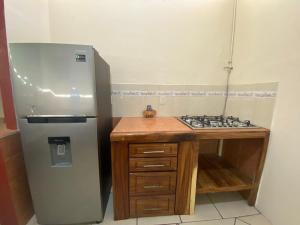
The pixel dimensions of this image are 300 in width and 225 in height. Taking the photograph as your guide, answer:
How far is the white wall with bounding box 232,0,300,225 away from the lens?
1.04 meters

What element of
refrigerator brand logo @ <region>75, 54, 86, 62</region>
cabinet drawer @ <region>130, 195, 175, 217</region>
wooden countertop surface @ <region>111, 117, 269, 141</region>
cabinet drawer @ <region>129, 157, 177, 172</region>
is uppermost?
refrigerator brand logo @ <region>75, 54, 86, 62</region>

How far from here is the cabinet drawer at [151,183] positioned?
117 cm

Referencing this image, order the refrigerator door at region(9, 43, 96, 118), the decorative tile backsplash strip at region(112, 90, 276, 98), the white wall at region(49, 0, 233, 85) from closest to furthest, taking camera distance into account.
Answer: the refrigerator door at region(9, 43, 96, 118) → the white wall at region(49, 0, 233, 85) → the decorative tile backsplash strip at region(112, 90, 276, 98)

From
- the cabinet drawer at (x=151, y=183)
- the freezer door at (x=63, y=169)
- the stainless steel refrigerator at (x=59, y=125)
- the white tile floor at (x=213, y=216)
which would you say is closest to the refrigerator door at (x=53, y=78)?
the stainless steel refrigerator at (x=59, y=125)

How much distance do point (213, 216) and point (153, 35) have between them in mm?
1863

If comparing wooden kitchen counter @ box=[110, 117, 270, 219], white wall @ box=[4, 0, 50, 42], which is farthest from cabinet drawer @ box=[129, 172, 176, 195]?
white wall @ box=[4, 0, 50, 42]

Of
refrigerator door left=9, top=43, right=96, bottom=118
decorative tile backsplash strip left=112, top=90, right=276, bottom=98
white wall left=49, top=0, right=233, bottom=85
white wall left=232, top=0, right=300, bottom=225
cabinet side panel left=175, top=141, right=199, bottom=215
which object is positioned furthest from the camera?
decorative tile backsplash strip left=112, top=90, right=276, bottom=98

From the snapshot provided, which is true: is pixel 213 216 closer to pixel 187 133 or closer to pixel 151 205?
pixel 151 205

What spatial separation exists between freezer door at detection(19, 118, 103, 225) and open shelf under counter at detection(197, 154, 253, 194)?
938 millimetres

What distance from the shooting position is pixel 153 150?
1133mm

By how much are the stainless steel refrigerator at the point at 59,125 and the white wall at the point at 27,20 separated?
0.43 metres

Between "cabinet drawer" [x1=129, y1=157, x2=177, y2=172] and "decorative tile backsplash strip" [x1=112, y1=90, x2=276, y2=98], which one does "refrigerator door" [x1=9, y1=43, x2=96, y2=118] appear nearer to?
"cabinet drawer" [x1=129, y1=157, x2=177, y2=172]

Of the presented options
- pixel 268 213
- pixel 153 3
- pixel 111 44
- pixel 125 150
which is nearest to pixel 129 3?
pixel 153 3

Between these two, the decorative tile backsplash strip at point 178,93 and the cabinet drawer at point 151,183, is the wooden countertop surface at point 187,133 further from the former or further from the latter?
the decorative tile backsplash strip at point 178,93
